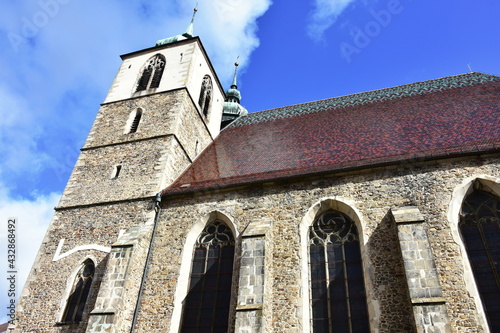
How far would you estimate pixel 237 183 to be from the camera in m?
9.66

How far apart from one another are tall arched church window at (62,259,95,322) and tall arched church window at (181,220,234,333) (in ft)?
8.95

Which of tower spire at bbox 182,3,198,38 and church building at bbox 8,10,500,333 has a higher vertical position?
tower spire at bbox 182,3,198,38

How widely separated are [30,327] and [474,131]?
1201 cm

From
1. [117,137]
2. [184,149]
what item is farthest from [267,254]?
[117,137]

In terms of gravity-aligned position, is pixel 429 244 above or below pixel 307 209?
below

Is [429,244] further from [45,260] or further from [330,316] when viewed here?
[45,260]

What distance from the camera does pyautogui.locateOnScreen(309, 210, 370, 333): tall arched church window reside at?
7.26 metres

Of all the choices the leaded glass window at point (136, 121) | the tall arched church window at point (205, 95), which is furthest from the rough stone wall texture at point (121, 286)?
the tall arched church window at point (205, 95)

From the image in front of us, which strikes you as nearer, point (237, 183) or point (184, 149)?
point (237, 183)

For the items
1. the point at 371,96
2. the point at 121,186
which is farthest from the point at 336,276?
the point at 371,96

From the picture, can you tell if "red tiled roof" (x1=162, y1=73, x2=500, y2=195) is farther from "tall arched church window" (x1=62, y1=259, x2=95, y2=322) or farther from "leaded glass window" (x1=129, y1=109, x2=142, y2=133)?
"tall arched church window" (x1=62, y1=259, x2=95, y2=322)

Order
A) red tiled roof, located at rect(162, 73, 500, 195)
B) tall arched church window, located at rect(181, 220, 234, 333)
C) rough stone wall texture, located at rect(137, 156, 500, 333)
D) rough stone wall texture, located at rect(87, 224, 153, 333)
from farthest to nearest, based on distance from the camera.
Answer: red tiled roof, located at rect(162, 73, 500, 195) → tall arched church window, located at rect(181, 220, 234, 333) → rough stone wall texture, located at rect(87, 224, 153, 333) → rough stone wall texture, located at rect(137, 156, 500, 333)

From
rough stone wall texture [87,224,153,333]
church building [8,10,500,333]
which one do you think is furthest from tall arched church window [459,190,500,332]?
rough stone wall texture [87,224,153,333]

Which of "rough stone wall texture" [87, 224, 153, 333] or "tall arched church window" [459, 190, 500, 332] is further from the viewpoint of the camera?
"rough stone wall texture" [87, 224, 153, 333]
